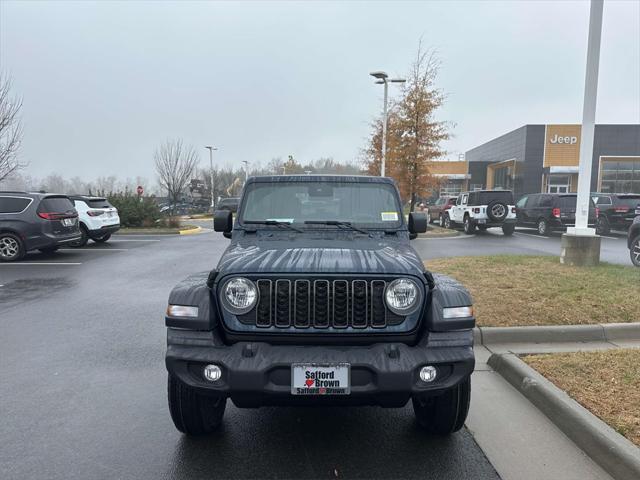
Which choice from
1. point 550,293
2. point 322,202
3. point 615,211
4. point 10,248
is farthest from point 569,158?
point 322,202

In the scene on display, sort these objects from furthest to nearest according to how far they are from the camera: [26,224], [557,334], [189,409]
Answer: [26,224] → [557,334] → [189,409]

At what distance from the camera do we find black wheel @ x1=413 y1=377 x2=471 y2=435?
317cm

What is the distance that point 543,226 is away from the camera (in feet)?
64.4

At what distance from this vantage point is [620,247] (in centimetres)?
1492

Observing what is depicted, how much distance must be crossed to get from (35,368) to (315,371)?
3.49m

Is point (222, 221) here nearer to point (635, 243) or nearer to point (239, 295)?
point (239, 295)

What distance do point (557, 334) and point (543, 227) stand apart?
632 inches

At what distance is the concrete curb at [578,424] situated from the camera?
278cm

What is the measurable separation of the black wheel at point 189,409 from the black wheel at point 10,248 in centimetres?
1124

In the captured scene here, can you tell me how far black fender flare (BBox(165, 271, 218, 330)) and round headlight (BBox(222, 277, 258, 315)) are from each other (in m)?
0.10

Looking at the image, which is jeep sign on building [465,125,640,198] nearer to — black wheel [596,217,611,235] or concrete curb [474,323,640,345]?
black wheel [596,217,611,235]

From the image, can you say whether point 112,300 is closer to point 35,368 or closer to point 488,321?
point 35,368

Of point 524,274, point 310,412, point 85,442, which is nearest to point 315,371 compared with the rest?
point 310,412

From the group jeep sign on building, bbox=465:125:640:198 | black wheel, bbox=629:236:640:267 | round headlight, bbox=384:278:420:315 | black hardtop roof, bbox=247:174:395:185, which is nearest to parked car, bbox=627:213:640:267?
black wheel, bbox=629:236:640:267
